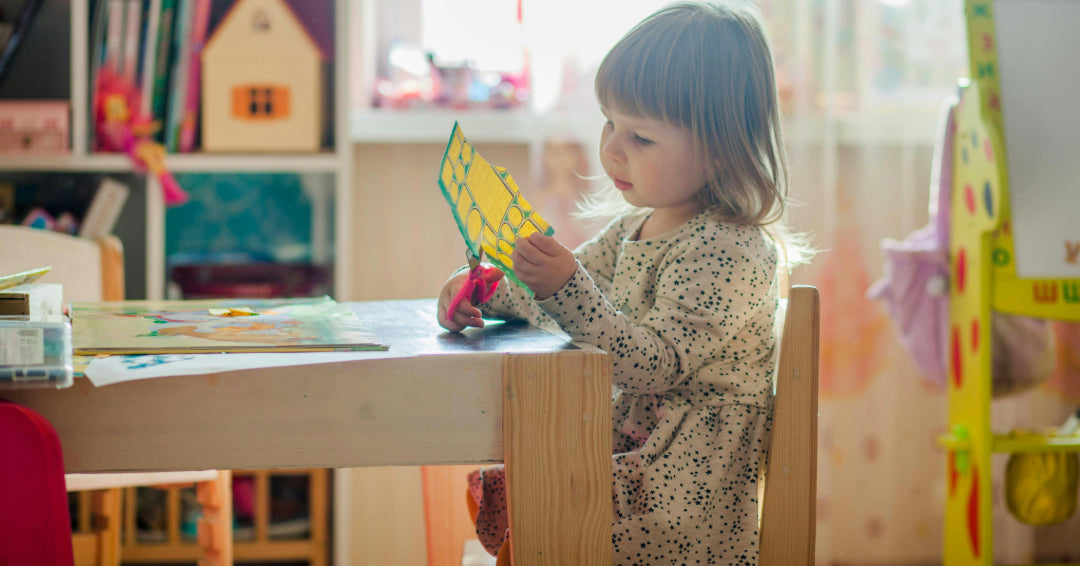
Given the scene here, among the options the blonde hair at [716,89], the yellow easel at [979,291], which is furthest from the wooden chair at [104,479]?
the yellow easel at [979,291]

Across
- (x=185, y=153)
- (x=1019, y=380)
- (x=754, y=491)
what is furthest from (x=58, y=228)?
(x=1019, y=380)

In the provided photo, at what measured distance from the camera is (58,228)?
1.66 m

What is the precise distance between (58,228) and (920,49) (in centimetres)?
173

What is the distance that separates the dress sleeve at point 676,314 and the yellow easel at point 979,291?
642 mm

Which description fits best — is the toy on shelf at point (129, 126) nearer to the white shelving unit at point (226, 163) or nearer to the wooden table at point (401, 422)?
the white shelving unit at point (226, 163)

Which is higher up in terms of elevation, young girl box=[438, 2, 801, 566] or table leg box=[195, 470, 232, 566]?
young girl box=[438, 2, 801, 566]

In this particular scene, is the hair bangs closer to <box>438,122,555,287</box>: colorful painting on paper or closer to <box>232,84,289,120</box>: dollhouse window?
<box>438,122,555,287</box>: colorful painting on paper

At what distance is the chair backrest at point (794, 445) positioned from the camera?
0.76 metres

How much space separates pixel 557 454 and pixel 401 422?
110mm

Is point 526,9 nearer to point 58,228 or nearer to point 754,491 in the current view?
point 58,228

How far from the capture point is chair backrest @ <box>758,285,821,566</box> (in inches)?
29.9

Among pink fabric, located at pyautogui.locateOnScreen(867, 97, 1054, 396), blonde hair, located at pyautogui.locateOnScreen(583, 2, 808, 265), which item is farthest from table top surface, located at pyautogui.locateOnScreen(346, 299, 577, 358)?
pink fabric, located at pyautogui.locateOnScreen(867, 97, 1054, 396)

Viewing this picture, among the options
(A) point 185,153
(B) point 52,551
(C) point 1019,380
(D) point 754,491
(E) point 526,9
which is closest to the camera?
(B) point 52,551

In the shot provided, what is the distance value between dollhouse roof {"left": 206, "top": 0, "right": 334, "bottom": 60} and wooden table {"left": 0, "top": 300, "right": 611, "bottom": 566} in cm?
115
